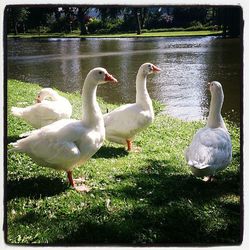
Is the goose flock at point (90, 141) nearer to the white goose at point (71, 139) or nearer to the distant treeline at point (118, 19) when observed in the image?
the white goose at point (71, 139)

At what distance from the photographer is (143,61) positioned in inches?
183

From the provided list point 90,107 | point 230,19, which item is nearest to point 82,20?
point 90,107

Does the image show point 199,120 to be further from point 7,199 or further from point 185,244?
point 7,199

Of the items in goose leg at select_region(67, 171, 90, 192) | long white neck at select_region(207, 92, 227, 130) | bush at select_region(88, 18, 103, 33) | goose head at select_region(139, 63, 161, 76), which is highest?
bush at select_region(88, 18, 103, 33)

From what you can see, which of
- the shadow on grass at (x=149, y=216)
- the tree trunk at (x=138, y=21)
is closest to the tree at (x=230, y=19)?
the tree trunk at (x=138, y=21)

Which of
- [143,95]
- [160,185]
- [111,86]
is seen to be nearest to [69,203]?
[160,185]

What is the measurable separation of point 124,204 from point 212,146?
2.92ft

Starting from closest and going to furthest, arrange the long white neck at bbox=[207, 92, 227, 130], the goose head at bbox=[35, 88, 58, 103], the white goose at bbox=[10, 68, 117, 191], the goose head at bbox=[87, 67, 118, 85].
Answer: the white goose at bbox=[10, 68, 117, 191]
the goose head at bbox=[87, 67, 118, 85]
the long white neck at bbox=[207, 92, 227, 130]
the goose head at bbox=[35, 88, 58, 103]

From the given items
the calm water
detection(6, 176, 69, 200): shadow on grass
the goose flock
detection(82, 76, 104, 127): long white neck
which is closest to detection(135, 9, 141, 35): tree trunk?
the calm water

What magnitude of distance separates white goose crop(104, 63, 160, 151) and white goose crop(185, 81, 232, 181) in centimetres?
95

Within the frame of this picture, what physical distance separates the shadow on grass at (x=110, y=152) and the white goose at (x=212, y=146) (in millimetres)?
1060

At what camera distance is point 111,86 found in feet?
16.7

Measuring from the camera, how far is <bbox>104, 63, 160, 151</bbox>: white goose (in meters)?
5.43

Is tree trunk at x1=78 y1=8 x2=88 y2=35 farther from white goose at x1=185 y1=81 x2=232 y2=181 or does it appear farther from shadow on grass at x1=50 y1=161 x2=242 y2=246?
shadow on grass at x1=50 y1=161 x2=242 y2=246
